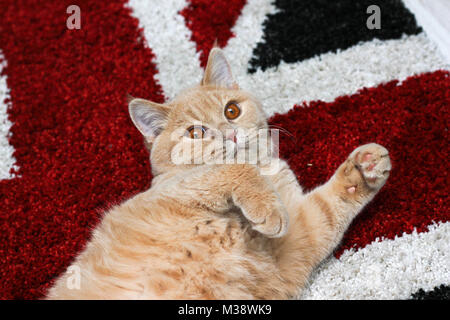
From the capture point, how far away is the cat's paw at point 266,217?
→ 48.0 inches

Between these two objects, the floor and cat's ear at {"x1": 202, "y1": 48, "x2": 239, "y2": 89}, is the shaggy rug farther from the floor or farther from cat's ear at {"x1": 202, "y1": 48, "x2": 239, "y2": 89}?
cat's ear at {"x1": 202, "y1": 48, "x2": 239, "y2": 89}

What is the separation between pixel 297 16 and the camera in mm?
→ 2096

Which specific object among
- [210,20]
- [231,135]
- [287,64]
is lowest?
[231,135]

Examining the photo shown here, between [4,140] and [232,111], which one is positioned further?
[4,140]

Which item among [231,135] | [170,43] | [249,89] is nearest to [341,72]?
[249,89]

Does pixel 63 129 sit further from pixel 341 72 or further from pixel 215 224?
pixel 341 72

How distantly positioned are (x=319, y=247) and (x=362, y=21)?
3.89 feet

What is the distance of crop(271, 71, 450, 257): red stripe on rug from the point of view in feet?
4.66

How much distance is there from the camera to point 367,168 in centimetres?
139

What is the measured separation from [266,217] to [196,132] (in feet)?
1.54

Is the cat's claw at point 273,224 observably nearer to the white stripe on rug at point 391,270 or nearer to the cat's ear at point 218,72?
the white stripe on rug at point 391,270
